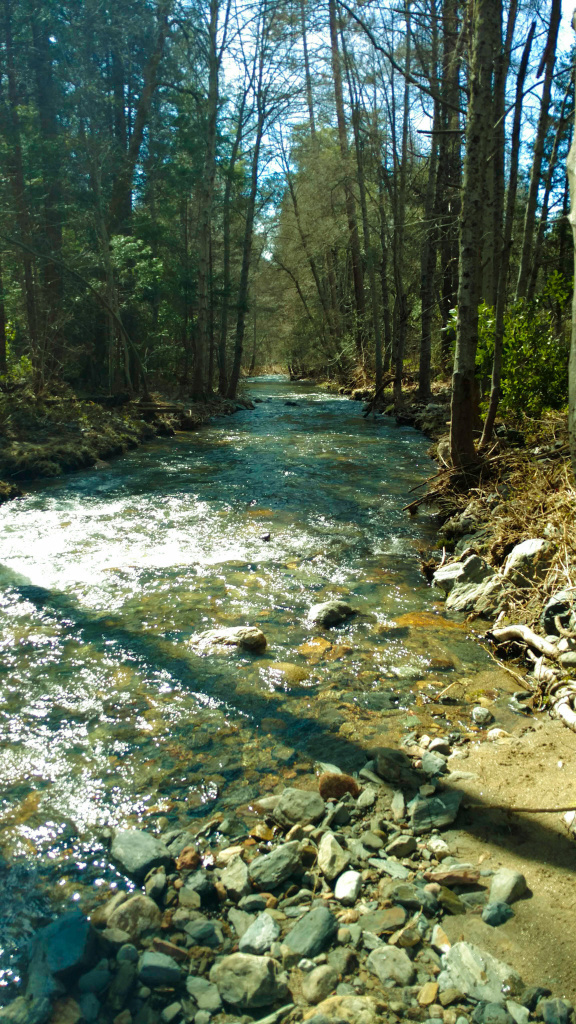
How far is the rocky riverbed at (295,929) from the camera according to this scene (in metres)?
1.98

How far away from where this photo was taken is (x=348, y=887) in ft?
8.00

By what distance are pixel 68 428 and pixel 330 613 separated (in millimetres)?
9406

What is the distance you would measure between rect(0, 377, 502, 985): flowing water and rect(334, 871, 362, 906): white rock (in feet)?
2.20

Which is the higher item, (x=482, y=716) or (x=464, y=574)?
(x=464, y=574)

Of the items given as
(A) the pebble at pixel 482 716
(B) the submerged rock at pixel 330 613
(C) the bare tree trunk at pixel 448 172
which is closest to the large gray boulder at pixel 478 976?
(A) the pebble at pixel 482 716

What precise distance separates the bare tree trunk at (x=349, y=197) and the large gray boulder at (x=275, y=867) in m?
20.8

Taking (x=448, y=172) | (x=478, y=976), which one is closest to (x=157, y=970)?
(x=478, y=976)

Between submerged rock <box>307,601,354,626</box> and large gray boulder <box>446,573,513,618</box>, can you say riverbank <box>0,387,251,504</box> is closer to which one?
submerged rock <box>307,601,354,626</box>

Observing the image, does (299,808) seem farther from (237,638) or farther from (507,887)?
(237,638)

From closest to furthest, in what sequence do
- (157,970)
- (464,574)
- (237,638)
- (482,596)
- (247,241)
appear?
(157,970)
(237,638)
(482,596)
(464,574)
(247,241)

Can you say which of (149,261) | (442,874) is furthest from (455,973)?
(149,261)

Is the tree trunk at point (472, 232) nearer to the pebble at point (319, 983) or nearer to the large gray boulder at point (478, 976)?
the large gray boulder at point (478, 976)

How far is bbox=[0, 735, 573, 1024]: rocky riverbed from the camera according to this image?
1979 mm

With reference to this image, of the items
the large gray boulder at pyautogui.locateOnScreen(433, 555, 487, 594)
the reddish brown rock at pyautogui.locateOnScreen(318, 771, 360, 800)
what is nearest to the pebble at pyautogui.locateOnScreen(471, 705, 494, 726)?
the reddish brown rock at pyautogui.locateOnScreen(318, 771, 360, 800)
